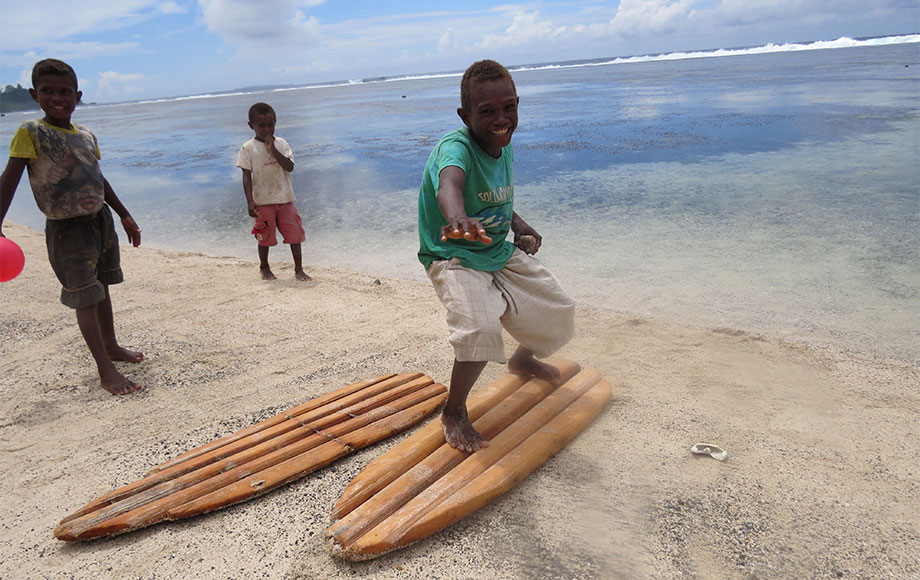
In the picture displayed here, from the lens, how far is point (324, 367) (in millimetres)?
3953

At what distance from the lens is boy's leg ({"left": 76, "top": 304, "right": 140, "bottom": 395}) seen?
3.62m

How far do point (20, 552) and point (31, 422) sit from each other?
1.24 metres

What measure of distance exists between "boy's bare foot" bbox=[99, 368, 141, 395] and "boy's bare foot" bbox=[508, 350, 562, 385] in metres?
2.25

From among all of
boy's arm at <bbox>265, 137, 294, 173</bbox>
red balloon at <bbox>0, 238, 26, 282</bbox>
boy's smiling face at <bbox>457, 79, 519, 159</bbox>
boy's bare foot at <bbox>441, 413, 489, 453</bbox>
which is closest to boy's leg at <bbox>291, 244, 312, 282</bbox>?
boy's arm at <bbox>265, 137, 294, 173</bbox>

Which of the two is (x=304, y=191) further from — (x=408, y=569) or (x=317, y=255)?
(x=408, y=569)

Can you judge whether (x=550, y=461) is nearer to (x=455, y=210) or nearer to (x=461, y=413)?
(x=461, y=413)

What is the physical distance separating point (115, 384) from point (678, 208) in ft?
21.5

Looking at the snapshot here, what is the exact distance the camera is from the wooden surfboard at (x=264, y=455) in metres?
2.46

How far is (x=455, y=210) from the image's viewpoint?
2389mm

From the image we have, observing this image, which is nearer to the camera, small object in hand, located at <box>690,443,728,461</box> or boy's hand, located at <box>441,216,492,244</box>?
boy's hand, located at <box>441,216,492,244</box>

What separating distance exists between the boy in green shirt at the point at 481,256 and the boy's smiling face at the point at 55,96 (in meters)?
2.20

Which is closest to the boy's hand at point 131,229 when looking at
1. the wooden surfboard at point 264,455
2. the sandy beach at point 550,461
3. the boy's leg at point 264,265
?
the sandy beach at point 550,461

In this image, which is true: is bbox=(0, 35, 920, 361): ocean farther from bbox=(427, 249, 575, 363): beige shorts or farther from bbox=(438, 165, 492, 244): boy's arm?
bbox=(438, 165, 492, 244): boy's arm

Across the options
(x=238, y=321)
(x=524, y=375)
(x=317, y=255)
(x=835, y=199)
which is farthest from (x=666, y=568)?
(x=835, y=199)
